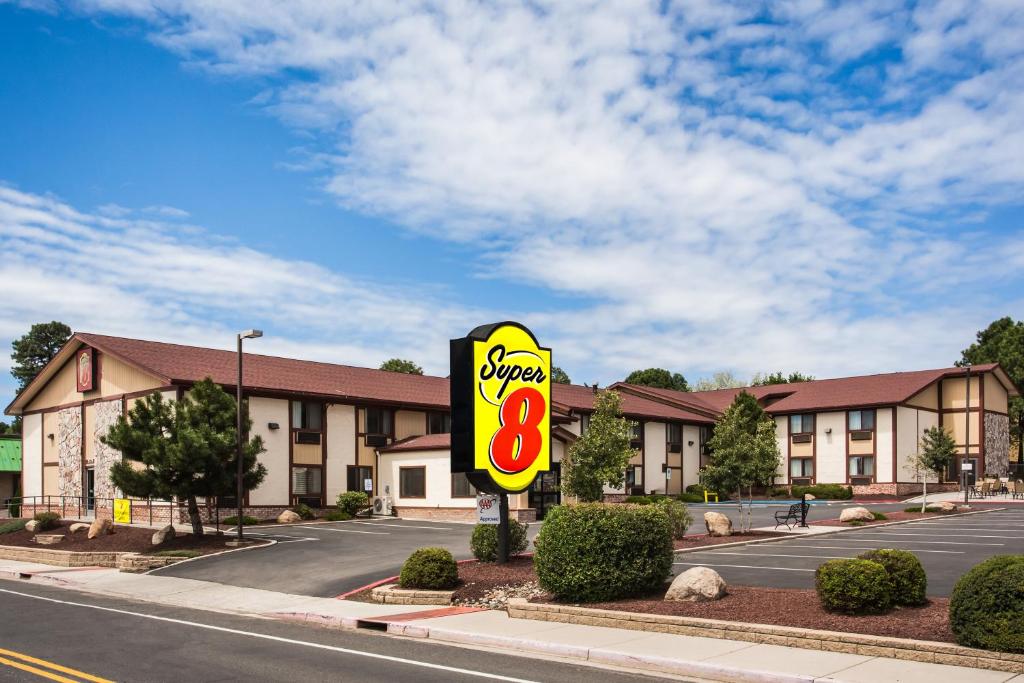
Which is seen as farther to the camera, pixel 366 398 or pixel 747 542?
pixel 366 398

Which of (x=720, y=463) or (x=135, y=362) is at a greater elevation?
(x=135, y=362)

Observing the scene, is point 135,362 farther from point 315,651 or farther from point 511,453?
point 315,651

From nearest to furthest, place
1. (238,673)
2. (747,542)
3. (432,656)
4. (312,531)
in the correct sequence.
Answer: (238,673) → (432,656) → (747,542) → (312,531)

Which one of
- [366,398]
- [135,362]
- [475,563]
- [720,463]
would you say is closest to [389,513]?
[366,398]

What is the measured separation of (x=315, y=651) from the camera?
48.1ft

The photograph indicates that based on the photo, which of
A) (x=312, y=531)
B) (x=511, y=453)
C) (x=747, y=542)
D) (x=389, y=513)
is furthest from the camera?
(x=389, y=513)

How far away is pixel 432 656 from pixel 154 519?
95.8ft

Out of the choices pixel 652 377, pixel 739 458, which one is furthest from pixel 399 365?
pixel 739 458

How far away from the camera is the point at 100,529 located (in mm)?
34719

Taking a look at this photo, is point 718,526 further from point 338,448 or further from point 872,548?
point 338,448

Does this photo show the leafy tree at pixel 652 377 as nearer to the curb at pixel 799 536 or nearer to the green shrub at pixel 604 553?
the curb at pixel 799 536

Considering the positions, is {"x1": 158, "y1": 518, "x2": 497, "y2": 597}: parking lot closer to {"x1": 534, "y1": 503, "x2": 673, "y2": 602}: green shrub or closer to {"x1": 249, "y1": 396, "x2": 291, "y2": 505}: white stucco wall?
{"x1": 249, "y1": 396, "x2": 291, "y2": 505}: white stucco wall

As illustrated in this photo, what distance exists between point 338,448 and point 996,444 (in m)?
46.3

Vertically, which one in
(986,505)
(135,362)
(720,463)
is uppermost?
(135,362)
